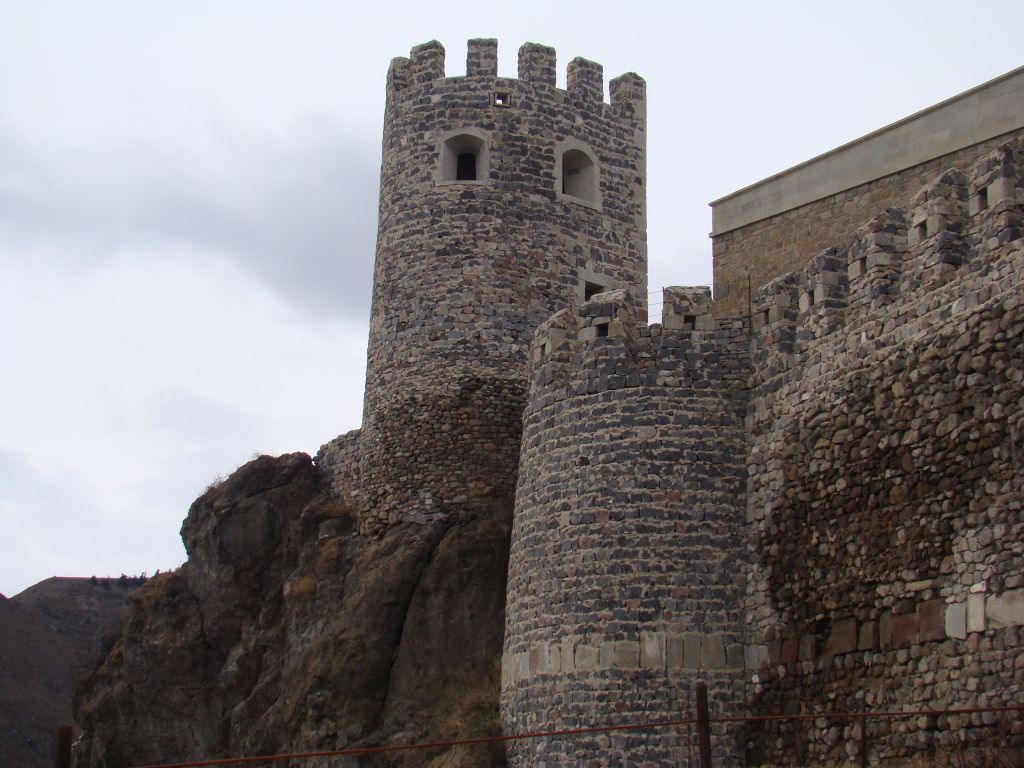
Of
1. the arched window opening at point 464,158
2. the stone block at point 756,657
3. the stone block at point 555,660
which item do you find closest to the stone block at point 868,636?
the stone block at point 756,657

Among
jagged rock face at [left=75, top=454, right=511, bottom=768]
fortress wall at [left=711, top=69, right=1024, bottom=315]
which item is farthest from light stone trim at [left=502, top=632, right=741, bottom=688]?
fortress wall at [left=711, top=69, right=1024, bottom=315]

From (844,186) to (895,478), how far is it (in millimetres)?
8206

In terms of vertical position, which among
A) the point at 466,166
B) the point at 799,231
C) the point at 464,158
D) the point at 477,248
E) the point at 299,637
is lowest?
the point at 299,637

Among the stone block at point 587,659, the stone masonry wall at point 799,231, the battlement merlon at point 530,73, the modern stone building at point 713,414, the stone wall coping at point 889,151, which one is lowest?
the stone block at point 587,659

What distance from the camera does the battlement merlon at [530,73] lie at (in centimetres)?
2470

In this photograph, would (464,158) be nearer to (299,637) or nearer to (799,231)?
(799,231)

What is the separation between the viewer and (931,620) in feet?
48.5

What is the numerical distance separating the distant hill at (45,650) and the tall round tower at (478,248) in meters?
17.1

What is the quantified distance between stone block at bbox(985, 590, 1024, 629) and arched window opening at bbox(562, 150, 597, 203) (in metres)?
11.8

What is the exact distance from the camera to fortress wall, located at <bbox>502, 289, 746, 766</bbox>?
17.3 metres

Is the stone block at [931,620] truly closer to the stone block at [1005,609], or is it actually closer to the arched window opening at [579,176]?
the stone block at [1005,609]

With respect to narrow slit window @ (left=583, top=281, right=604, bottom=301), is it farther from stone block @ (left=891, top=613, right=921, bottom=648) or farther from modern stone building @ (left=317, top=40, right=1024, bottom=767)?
stone block @ (left=891, top=613, right=921, bottom=648)

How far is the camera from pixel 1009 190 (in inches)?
606

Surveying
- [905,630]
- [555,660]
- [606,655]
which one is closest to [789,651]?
[905,630]
